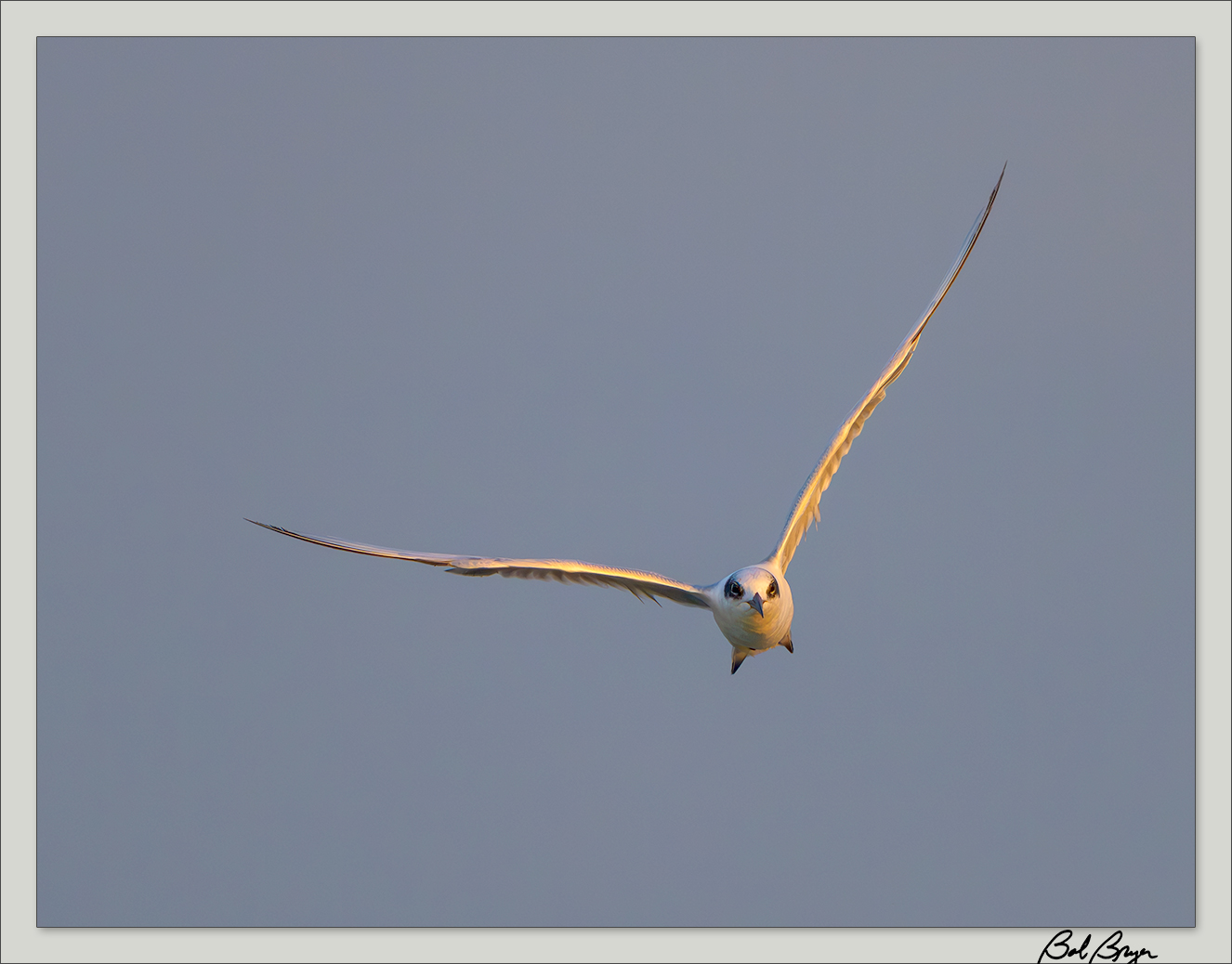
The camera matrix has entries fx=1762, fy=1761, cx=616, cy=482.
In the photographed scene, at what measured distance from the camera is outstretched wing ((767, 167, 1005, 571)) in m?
23.2

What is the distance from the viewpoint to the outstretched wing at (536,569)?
21.0m

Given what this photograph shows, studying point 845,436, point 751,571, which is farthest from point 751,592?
point 845,436

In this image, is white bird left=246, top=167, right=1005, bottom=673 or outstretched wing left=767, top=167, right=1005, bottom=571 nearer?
white bird left=246, top=167, right=1005, bottom=673

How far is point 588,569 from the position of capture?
21.5m

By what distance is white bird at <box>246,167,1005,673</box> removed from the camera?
21.4 meters

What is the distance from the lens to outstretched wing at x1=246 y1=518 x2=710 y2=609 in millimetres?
20969

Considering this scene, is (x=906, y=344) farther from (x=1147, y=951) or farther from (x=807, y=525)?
(x=1147, y=951)

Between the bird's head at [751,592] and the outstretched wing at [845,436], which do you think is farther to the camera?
the outstretched wing at [845,436]

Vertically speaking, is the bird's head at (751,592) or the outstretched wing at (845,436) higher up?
the outstretched wing at (845,436)

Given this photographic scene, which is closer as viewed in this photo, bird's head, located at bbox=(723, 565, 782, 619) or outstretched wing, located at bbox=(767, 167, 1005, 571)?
bird's head, located at bbox=(723, 565, 782, 619)

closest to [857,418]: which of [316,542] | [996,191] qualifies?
[996,191]

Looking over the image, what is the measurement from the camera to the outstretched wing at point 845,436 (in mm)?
23156

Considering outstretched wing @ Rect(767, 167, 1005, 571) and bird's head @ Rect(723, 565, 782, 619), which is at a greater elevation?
outstretched wing @ Rect(767, 167, 1005, 571)

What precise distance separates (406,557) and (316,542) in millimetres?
1095
